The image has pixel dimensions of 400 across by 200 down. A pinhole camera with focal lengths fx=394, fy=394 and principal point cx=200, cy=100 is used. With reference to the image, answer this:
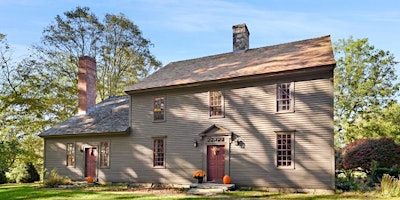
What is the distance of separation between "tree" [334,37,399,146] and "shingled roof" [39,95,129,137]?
1805 cm

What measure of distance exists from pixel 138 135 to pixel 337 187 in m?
9.62

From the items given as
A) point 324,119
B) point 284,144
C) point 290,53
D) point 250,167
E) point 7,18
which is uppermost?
point 7,18

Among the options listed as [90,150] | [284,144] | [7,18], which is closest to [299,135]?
[284,144]

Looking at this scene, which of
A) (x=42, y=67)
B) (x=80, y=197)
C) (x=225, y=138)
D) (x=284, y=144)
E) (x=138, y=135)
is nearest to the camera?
(x=80, y=197)

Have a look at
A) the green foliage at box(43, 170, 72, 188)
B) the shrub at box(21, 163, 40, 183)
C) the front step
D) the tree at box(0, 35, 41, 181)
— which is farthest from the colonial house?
the tree at box(0, 35, 41, 181)

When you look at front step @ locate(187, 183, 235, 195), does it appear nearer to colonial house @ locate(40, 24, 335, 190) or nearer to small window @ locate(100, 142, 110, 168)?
colonial house @ locate(40, 24, 335, 190)

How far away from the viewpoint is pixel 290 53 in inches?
703

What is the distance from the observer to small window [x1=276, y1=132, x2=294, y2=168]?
15.7m

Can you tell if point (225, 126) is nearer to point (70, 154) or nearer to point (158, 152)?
point (158, 152)

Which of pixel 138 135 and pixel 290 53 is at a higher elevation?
pixel 290 53

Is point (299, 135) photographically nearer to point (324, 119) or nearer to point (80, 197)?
point (324, 119)

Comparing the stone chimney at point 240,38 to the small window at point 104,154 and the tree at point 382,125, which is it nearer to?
the small window at point 104,154

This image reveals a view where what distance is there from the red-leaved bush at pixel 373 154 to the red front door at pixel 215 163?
5852 millimetres

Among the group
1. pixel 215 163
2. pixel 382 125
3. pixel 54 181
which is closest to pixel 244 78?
pixel 215 163
